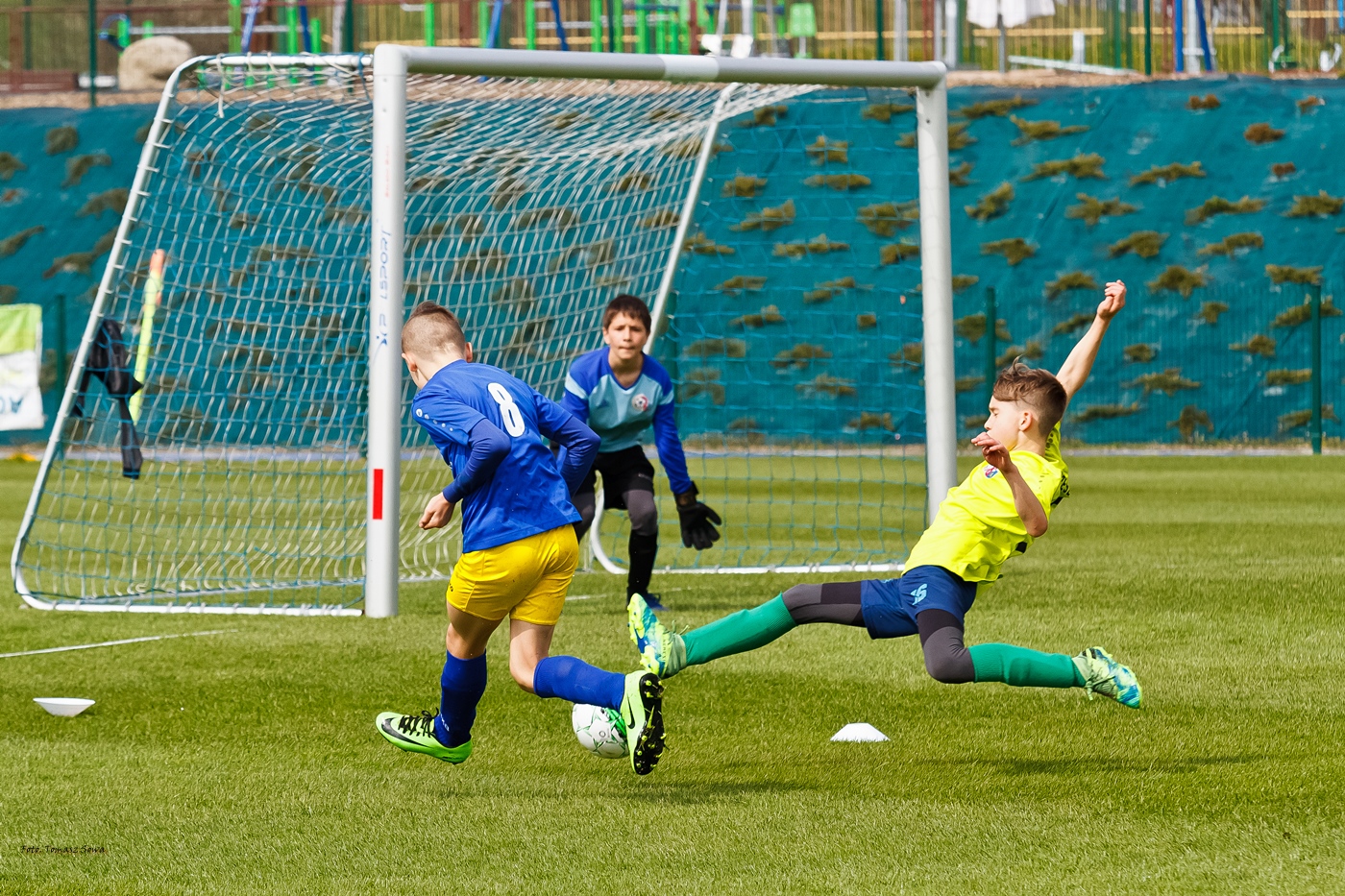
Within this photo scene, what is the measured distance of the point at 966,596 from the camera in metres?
5.00

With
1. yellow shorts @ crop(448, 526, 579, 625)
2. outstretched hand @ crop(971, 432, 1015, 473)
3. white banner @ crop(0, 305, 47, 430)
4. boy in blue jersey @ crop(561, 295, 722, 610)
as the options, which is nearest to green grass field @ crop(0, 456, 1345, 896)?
boy in blue jersey @ crop(561, 295, 722, 610)

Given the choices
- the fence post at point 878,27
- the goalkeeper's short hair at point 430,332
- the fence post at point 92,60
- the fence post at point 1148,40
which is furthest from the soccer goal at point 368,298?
the fence post at point 92,60

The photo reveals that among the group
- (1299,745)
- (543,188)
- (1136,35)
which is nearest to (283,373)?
(543,188)

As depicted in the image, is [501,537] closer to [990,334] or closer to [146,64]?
[990,334]

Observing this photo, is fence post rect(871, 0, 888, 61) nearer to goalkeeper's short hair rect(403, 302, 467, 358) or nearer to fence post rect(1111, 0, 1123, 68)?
fence post rect(1111, 0, 1123, 68)

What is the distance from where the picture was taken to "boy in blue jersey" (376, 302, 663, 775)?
456 cm

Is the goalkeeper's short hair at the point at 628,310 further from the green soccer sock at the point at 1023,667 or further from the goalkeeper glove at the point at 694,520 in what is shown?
the green soccer sock at the point at 1023,667

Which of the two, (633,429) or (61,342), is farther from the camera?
(61,342)

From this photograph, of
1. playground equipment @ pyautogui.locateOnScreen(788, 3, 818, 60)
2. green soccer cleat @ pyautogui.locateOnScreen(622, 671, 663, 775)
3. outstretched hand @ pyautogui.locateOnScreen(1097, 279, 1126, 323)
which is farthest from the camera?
playground equipment @ pyautogui.locateOnScreen(788, 3, 818, 60)

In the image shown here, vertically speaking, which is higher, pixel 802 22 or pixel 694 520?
pixel 802 22

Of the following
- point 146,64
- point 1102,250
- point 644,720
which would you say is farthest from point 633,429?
point 146,64

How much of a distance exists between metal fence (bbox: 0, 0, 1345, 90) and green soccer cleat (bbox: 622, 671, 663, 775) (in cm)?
2305

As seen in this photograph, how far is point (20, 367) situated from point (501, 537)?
67.8 ft

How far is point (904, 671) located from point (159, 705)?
279cm
